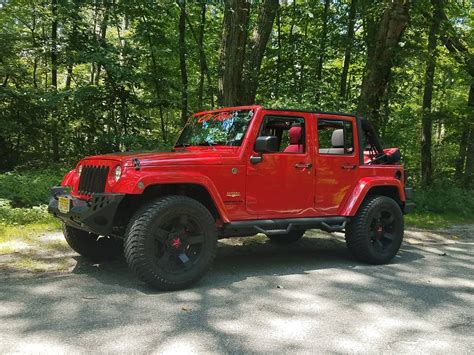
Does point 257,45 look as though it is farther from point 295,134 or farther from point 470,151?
point 470,151

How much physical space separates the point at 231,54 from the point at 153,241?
618 cm

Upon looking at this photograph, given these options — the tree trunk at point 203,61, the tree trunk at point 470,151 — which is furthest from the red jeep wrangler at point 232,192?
the tree trunk at point 470,151

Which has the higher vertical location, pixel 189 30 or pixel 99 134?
pixel 189 30

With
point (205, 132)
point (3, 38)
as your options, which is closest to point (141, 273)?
point (205, 132)

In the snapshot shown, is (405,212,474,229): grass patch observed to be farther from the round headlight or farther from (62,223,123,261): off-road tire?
the round headlight

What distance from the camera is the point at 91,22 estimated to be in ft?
39.9

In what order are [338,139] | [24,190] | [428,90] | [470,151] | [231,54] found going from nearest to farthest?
[338,139] → [24,190] → [231,54] → [428,90] → [470,151]

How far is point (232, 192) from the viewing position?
16.9ft

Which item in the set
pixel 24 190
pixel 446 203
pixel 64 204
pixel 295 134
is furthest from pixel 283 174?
pixel 446 203

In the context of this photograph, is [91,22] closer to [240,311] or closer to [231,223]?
[231,223]

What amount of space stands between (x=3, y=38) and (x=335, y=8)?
10.6m

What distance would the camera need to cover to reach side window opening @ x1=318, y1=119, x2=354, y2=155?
20.6 ft

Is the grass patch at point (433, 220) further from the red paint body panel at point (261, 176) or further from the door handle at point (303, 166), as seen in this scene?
the door handle at point (303, 166)

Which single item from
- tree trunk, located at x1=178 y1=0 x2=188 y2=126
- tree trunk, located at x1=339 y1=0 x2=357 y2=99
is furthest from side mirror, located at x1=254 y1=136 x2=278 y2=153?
tree trunk, located at x1=339 y1=0 x2=357 y2=99
